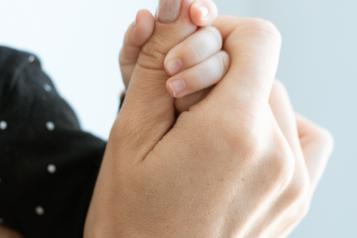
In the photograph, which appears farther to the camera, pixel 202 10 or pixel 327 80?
pixel 327 80

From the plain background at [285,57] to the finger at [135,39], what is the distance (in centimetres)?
34

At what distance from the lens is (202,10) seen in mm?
369

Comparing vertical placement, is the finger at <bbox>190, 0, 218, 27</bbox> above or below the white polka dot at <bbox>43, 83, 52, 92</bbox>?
above

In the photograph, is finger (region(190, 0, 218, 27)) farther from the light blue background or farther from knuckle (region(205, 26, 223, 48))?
the light blue background

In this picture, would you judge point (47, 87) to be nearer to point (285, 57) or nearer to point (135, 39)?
point (135, 39)

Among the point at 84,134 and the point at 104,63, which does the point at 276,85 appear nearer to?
the point at 84,134

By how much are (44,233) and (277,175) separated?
0.18m

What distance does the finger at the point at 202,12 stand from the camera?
365mm

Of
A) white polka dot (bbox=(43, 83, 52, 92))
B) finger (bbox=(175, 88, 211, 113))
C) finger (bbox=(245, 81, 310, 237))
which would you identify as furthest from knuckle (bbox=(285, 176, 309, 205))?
white polka dot (bbox=(43, 83, 52, 92))

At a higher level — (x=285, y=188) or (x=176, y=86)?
(x=176, y=86)

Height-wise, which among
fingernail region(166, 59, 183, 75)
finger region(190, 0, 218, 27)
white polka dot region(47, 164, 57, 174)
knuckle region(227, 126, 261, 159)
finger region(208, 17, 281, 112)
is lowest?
white polka dot region(47, 164, 57, 174)

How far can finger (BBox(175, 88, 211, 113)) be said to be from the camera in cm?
37

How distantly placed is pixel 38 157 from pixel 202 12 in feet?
0.54

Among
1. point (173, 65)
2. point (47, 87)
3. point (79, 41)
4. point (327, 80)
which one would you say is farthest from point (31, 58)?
point (327, 80)
